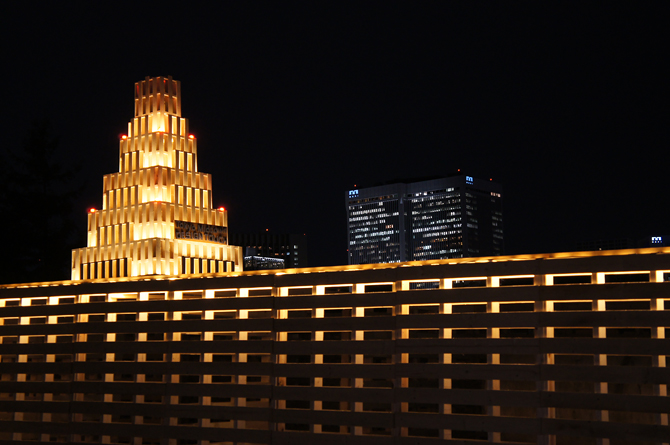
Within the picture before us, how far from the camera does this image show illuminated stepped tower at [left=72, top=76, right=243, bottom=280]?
20875 millimetres

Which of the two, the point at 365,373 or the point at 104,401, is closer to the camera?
the point at 365,373

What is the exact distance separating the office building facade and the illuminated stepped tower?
352cm

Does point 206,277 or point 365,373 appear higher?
point 206,277

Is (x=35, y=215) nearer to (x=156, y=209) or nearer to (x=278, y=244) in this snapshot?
(x=156, y=209)

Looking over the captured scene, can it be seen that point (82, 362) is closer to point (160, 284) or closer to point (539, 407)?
point (160, 284)

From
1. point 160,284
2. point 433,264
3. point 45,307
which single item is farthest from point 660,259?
point 45,307

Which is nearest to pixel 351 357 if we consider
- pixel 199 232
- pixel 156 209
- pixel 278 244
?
pixel 199 232

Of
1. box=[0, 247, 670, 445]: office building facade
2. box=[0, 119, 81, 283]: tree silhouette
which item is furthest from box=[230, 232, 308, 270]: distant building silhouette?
box=[0, 247, 670, 445]: office building facade

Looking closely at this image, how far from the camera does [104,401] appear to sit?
1545 cm

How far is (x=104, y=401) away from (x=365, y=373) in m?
6.35

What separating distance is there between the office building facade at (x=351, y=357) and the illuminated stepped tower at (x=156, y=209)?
352cm

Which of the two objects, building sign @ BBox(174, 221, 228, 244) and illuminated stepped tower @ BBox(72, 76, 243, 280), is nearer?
illuminated stepped tower @ BBox(72, 76, 243, 280)

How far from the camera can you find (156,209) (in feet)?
68.8

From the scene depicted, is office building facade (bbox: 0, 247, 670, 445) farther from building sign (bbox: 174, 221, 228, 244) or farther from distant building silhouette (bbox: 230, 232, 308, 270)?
distant building silhouette (bbox: 230, 232, 308, 270)
